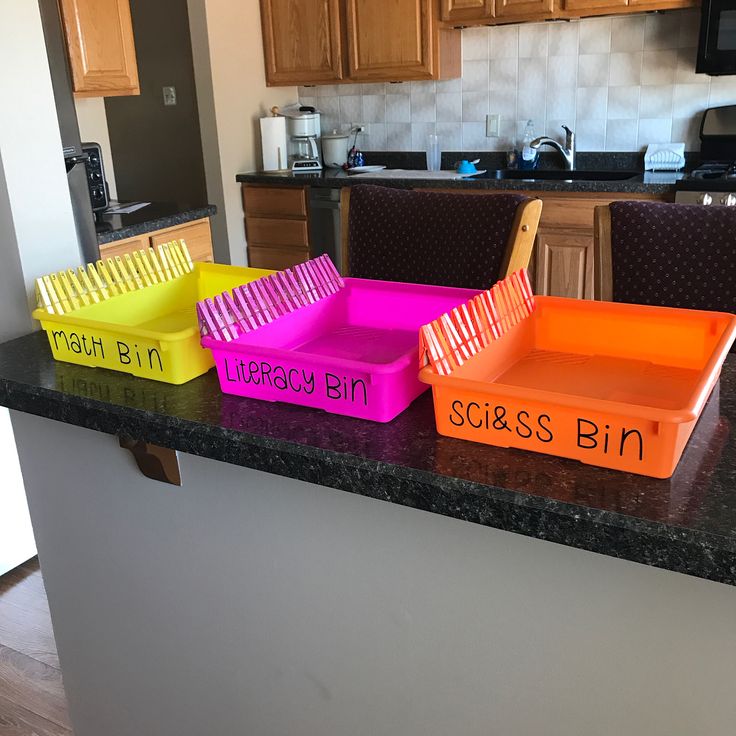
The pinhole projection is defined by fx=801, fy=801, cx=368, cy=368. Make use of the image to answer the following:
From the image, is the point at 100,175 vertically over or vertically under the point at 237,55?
under

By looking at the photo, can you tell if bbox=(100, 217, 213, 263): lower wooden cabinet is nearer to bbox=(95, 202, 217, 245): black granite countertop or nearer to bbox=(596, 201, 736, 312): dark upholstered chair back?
bbox=(95, 202, 217, 245): black granite countertop

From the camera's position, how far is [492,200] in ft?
5.93

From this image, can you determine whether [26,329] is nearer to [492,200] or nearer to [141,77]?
[492,200]

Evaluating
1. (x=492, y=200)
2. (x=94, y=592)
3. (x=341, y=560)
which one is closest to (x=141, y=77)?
(x=492, y=200)

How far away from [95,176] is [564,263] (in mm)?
2039

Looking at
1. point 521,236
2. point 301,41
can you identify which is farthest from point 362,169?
point 521,236

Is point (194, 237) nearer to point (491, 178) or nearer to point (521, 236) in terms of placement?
point (491, 178)

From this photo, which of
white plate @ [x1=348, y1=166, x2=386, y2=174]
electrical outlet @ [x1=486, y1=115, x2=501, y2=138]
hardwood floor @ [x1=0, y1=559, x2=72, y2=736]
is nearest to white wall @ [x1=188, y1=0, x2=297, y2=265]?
white plate @ [x1=348, y1=166, x2=386, y2=174]

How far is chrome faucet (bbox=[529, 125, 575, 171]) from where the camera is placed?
153 inches

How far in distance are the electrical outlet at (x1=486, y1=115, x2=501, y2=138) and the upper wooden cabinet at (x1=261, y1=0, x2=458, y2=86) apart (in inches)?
11.2

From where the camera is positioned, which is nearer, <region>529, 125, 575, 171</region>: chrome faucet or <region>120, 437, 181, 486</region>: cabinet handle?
<region>120, 437, 181, 486</region>: cabinet handle

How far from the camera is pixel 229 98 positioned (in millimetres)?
4215

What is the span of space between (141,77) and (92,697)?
436 centimetres

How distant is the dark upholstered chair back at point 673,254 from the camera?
1579mm
